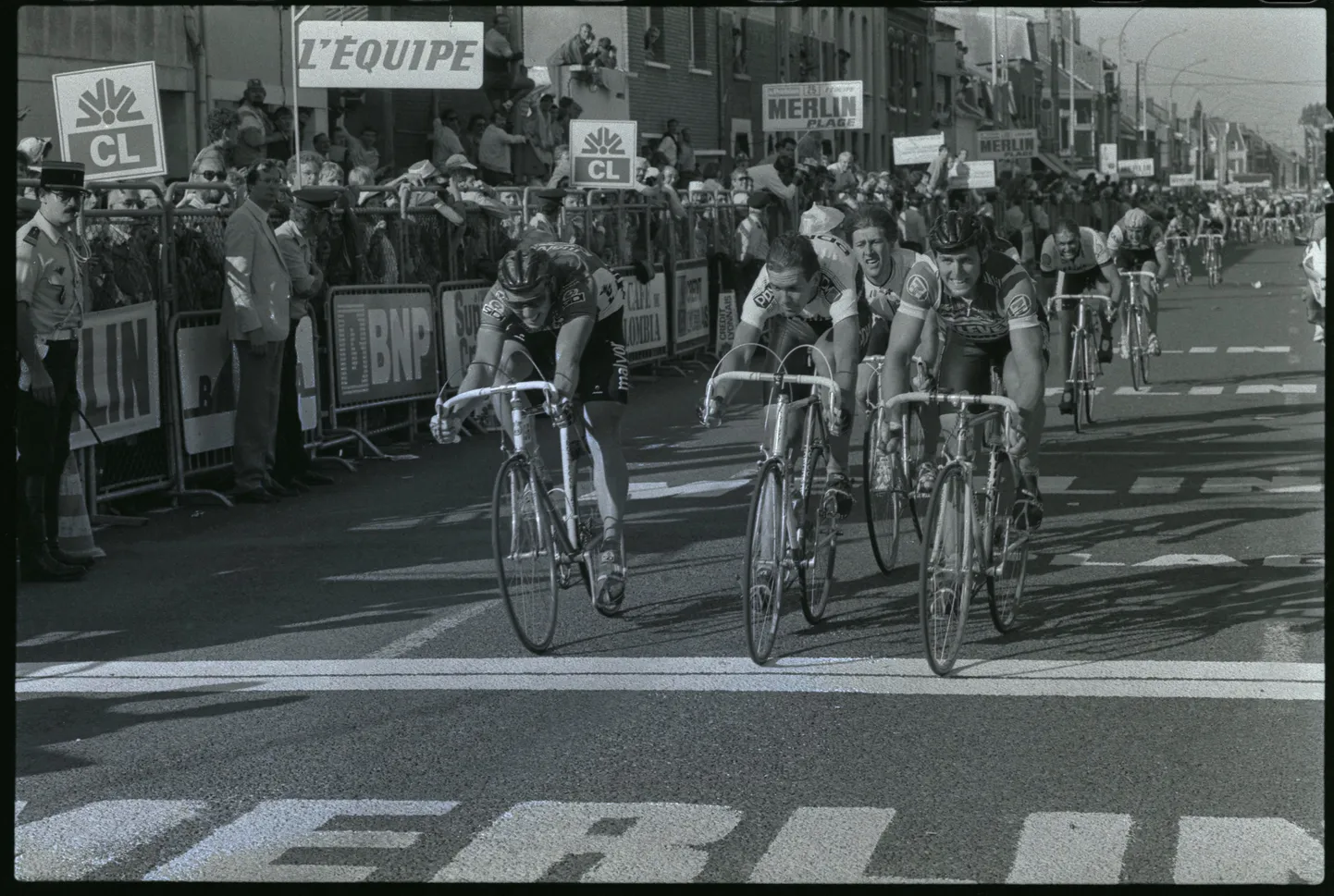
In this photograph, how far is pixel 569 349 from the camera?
8070 millimetres

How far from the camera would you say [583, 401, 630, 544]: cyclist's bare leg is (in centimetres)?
846

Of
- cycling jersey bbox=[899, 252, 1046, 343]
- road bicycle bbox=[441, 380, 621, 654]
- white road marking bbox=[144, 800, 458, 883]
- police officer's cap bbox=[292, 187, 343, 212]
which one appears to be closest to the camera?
white road marking bbox=[144, 800, 458, 883]

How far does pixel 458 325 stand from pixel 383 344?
146 centimetres

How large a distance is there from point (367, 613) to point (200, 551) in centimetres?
229

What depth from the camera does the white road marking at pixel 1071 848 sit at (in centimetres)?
491

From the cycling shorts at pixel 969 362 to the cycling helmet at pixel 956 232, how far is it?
93 centimetres

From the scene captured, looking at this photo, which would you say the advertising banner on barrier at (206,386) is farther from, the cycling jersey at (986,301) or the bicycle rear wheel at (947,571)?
the bicycle rear wheel at (947,571)

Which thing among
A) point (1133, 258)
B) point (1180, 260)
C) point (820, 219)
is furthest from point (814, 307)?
point (1180, 260)

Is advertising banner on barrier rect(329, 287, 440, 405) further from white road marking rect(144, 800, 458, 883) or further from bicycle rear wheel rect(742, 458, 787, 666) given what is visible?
white road marking rect(144, 800, 458, 883)

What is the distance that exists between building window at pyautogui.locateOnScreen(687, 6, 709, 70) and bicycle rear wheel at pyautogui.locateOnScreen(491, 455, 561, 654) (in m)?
33.1

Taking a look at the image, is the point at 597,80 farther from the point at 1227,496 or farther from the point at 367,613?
the point at 367,613

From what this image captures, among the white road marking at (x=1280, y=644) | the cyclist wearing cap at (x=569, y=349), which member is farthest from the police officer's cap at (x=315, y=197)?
the white road marking at (x=1280, y=644)

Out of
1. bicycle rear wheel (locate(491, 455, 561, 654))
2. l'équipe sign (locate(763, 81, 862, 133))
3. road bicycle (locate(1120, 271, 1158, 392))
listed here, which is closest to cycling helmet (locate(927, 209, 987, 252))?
bicycle rear wheel (locate(491, 455, 561, 654))

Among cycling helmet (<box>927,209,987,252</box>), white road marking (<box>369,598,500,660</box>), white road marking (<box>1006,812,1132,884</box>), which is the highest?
cycling helmet (<box>927,209,987,252</box>)
